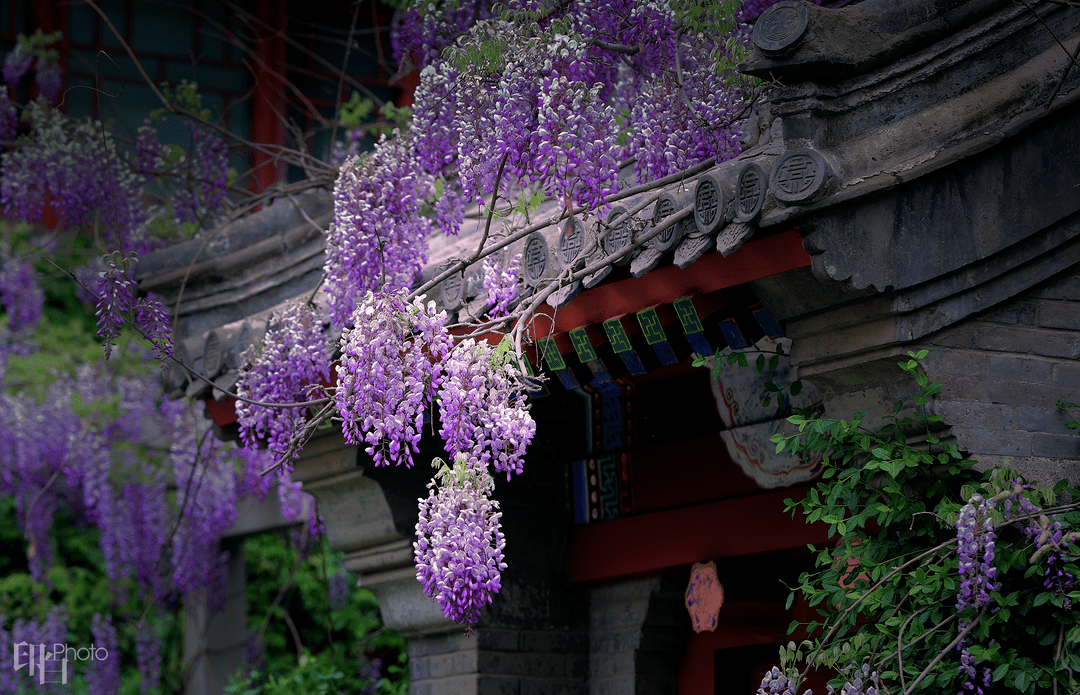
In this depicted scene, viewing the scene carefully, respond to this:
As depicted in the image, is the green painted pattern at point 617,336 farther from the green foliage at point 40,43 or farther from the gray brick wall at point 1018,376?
the green foliage at point 40,43

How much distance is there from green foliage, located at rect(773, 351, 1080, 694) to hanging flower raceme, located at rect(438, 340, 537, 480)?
0.72m

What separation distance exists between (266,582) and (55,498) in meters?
1.67

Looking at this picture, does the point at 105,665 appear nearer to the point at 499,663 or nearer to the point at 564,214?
the point at 499,663

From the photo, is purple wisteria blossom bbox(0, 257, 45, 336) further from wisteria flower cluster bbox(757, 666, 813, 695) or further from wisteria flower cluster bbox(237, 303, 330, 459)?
wisteria flower cluster bbox(757, 666, 813, 695)

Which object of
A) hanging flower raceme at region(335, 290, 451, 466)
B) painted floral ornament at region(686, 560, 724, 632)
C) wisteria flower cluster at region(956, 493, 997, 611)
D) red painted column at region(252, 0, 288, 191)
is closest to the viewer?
wisteria flower cluster at region(956, 493, 997, 611)

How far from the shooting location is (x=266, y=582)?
897cm

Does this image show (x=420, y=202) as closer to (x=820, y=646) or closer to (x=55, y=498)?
(x=820, y=646)

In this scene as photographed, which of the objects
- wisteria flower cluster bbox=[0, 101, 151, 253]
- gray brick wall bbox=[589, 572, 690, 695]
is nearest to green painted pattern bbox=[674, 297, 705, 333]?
gray brick wall bbox=[589, 572, 690, 695]

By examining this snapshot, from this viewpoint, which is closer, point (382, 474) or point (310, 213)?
point (382, 474)

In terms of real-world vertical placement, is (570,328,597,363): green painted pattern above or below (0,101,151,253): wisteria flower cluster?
below

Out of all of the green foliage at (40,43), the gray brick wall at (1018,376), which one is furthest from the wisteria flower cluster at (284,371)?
the green foliage at (40,43)

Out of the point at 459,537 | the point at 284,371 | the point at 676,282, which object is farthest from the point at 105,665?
the point at 676,282

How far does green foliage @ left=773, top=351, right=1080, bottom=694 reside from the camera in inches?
106

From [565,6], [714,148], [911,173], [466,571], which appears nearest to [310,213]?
[565,6]
